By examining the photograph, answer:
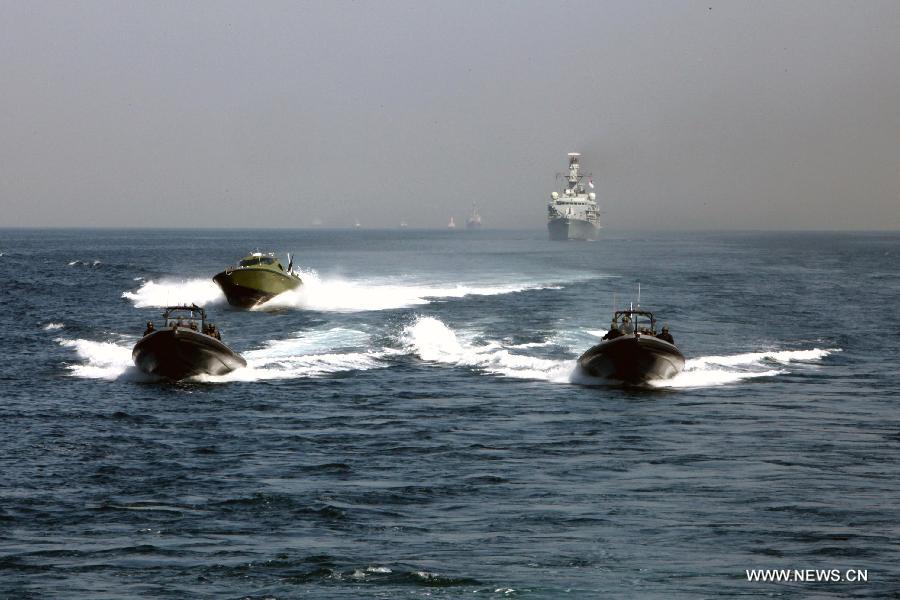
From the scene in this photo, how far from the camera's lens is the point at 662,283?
102 metres

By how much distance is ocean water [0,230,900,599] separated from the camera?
64.9 feet

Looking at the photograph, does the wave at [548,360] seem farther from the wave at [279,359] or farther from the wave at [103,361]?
the wave at [103,361]

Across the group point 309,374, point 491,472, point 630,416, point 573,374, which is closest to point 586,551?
point 491,472

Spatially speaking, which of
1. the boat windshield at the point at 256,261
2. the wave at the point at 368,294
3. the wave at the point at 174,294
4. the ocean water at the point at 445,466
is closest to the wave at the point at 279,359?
the ocean water at the point at 445,466

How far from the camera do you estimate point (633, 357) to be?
39688 mm

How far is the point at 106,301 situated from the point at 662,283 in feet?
161

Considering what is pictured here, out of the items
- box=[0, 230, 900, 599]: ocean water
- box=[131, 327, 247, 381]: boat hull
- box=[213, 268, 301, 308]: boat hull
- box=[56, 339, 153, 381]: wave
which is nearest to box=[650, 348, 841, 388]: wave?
box=[0, 230, 900, 599]: ocean water

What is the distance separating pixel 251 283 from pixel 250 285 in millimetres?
145

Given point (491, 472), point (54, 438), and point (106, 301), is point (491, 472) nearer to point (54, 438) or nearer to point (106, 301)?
point (54, 438)

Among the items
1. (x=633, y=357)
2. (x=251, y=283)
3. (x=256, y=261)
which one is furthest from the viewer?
(x=256, y=261)

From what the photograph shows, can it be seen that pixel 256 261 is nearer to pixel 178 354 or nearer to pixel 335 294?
pixel 335 294

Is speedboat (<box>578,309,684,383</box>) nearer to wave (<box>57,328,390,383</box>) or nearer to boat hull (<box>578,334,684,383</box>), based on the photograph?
boat hull (<box>578,334,684,383</box>)

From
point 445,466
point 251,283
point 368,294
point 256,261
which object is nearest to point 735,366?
point 445,466

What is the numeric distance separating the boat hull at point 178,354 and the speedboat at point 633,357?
1390 cm
